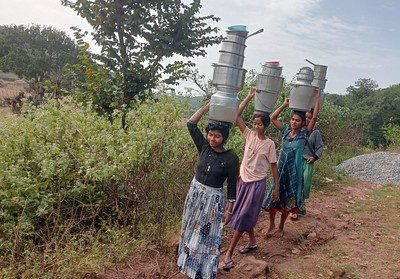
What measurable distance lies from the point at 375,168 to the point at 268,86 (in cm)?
815

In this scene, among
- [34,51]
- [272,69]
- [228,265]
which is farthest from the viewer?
[34,51]

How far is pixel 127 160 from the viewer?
3.61m

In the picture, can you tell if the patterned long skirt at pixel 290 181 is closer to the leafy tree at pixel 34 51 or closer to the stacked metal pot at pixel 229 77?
the stacked metal pot at pixel 229 77

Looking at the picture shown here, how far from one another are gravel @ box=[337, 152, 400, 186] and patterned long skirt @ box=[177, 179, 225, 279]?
7454 millimetres

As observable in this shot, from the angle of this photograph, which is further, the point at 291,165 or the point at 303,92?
the point at 291,165

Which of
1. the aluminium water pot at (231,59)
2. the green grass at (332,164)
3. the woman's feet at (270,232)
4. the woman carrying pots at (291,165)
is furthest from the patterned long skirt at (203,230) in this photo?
the green grass at (332,164)

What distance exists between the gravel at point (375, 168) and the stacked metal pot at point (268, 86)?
6861 mm

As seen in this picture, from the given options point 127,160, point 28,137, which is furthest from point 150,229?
point 28,137

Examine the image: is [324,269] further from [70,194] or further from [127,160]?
[70,194]

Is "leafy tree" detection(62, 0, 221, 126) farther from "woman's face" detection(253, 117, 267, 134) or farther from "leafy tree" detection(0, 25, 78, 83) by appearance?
"leafy tree" detection(0, 25, 78, 83)

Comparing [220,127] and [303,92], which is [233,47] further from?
[303,92]

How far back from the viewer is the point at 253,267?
10.3 feet

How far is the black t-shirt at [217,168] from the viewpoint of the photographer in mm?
2713

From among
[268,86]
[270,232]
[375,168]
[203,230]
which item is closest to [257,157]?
[268,86]
